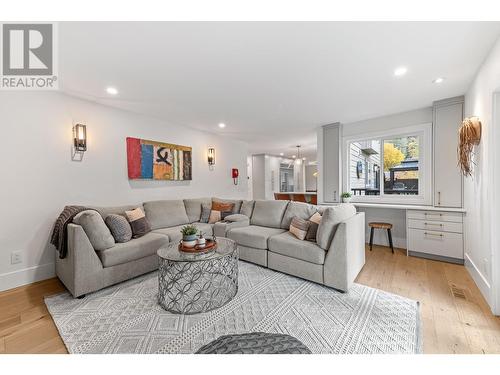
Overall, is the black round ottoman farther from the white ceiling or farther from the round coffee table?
the white ceiling

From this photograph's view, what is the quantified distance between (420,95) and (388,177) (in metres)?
1.59

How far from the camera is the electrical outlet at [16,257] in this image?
258 centimetres

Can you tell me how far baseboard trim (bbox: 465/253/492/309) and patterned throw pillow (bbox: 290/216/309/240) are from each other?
1.82 metres

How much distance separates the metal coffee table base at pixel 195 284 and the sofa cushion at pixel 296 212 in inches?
55.6

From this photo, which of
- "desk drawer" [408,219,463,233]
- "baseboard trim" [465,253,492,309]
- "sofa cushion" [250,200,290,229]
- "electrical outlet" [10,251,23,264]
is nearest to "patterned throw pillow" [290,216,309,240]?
"sofa cushion" [250,200,290,229]

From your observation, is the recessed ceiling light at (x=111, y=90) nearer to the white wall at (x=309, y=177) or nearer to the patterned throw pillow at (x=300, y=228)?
the patterned throw pillow at (x=300, y=228)

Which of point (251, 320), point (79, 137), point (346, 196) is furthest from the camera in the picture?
point (346, 196)

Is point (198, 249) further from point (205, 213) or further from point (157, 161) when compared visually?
point (157, 161)

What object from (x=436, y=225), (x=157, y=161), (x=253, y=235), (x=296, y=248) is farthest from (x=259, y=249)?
(x=436, y=225)

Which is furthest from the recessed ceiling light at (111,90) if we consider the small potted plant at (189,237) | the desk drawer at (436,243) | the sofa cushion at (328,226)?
the desk drawer at (436,243)

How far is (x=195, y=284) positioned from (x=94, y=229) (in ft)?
4.18

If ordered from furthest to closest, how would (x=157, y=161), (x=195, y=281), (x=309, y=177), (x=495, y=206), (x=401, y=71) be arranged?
(x=309, y=177) → (x=157, y=161) → (x=401, y=71) → (x=195, y=281) → (x=495, y=206)

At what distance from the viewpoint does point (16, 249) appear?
2.61 meters

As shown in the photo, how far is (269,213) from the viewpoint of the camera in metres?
3.78
